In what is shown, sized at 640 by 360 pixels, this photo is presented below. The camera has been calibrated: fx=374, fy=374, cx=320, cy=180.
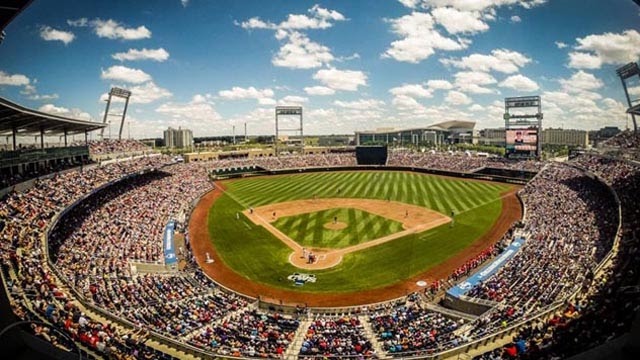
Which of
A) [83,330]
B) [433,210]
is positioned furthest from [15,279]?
[433,210]

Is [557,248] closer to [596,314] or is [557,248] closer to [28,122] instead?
[596,314]

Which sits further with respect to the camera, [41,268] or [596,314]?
[41,268]

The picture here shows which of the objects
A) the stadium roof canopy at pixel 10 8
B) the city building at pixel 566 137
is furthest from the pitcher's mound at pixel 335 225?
the city building at pixel 566 137

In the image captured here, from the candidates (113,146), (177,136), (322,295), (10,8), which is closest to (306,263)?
(322,295)

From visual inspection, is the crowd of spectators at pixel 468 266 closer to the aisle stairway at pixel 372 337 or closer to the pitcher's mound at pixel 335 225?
the aisle stairway at pixel 372 337

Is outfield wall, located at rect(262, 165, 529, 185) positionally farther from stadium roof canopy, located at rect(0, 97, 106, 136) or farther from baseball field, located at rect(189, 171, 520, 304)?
stadium roof canopy, located at rect(0, 97, 106, 136)
